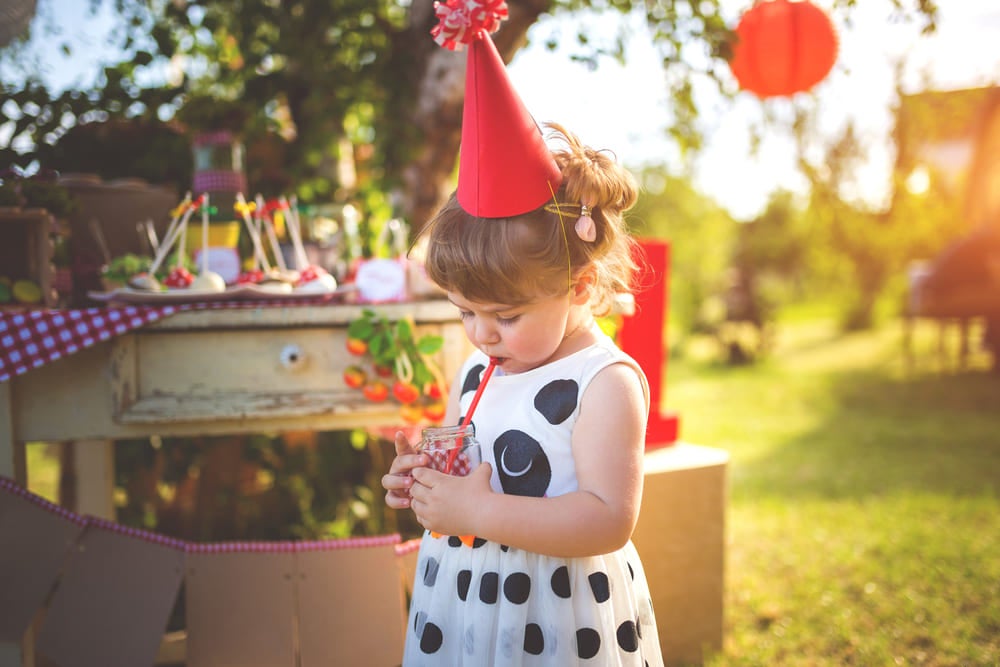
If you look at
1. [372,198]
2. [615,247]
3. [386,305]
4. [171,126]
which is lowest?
[386,305]

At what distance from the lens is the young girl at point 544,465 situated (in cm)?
111

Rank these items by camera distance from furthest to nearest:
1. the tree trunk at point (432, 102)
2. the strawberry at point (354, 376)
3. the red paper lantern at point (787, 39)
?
the red paper lantern at point (787, 39) < the tree trunk at point (432, 102) < the strawberry at point (354, 376)

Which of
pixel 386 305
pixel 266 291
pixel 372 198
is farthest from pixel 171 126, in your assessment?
pixel 386 305

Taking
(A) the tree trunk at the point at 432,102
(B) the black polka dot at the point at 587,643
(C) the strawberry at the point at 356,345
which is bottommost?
(B) the black polka dot at the point at 587,643

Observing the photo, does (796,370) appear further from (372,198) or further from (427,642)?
(427,642)

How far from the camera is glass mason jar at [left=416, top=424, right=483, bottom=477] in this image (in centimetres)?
117

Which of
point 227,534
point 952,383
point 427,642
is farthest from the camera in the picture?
point 952,383

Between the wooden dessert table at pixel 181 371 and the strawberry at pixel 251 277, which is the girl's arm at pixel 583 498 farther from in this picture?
the strawberry at pixel 251 277

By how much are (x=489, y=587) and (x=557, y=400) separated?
0.32 metres

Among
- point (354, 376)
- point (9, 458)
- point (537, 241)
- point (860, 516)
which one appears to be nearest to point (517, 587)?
point (537, 241)

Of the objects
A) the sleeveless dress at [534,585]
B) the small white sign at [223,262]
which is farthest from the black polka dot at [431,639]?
the small white sign at [223,262]

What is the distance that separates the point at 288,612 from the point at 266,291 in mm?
781

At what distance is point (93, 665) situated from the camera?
167 cm

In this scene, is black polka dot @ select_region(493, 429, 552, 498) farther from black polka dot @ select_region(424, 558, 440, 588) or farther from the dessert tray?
the dessert tray
